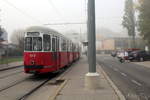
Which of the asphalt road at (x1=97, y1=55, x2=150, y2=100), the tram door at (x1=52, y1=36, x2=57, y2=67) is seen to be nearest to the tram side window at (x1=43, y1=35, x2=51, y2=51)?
the tram door at (x1=52, y1=36, x2=57, y2=67)

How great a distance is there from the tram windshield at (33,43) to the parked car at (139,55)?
29.0 metres

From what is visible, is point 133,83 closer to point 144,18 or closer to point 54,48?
point 54,48

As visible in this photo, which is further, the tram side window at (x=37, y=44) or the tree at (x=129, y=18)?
the tree at (x=129, y=18)

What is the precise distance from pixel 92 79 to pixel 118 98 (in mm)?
2284

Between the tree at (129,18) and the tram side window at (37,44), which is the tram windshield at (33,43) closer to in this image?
the tram side window at (37,44)

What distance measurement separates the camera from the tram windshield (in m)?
19.1

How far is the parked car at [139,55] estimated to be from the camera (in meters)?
46.1

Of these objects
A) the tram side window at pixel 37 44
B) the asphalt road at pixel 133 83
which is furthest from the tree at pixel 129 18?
the tram side window at pixel 37 44

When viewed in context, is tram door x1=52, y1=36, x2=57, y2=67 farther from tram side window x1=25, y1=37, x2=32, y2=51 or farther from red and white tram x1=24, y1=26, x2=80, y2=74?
tram side window x1=25, y1=37, x2=32, y2=51

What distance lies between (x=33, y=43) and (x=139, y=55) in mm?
29670

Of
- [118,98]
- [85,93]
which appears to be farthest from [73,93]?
[118,98]

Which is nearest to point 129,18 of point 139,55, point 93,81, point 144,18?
point 139,55

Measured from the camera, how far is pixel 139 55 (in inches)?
1817

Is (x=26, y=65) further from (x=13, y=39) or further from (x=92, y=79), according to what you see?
(x=13, y=39)
